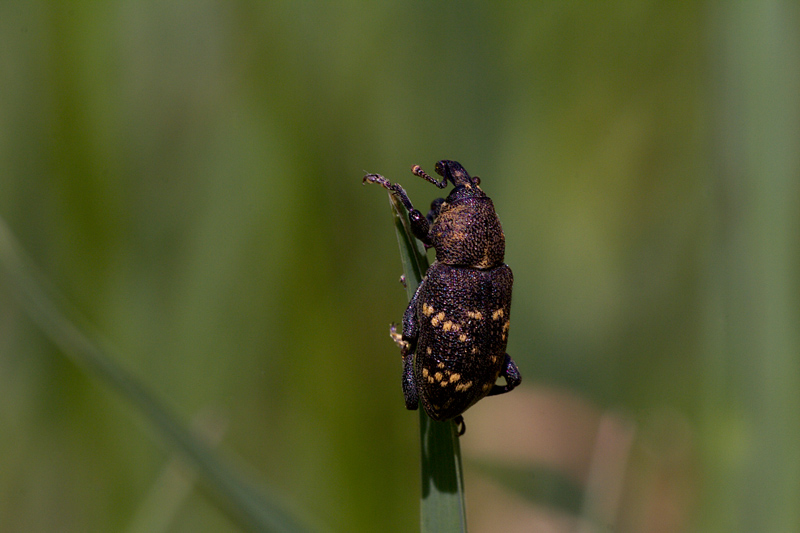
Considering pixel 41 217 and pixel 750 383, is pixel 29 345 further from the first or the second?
pixel 750 383

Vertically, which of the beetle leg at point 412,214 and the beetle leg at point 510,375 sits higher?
the beetle leg at point 412,214

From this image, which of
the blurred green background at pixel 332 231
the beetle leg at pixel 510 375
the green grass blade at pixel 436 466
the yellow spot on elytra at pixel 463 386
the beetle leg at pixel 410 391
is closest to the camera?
the green grass blade at pixel 436 466

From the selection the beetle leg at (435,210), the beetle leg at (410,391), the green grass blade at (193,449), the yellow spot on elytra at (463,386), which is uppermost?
the beetle leg at (435,210)

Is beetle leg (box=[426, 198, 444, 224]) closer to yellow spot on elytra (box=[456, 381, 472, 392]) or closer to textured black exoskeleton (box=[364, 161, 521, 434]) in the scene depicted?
textured black exoskeleton (box=[364, 161, 521, 434])

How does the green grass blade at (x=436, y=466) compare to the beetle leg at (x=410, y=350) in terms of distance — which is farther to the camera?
the beetle leg at (x=410, y=350)

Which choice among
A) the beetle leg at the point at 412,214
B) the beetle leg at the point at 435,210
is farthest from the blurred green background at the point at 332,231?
the beetle leg at the point at 412,214

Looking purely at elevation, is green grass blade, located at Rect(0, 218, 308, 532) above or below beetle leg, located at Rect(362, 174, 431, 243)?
below

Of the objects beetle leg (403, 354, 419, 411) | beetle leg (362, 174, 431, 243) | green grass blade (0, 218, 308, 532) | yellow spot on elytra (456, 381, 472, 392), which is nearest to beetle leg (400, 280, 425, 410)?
beetle leg (403, 354, 419, 411)

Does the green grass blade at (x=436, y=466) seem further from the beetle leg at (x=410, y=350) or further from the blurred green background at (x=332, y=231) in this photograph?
the blurred green background at (x=332, y=231)
